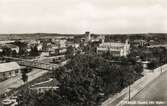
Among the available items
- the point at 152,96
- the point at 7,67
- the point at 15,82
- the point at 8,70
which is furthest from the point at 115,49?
the point at 152,96

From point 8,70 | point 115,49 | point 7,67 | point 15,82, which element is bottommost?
point 15,82

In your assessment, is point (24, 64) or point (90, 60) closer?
point (90, 60)

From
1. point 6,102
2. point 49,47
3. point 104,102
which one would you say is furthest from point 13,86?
point 49,47

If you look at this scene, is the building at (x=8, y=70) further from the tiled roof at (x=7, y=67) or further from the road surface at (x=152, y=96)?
the road surface at (x=152, y=96)

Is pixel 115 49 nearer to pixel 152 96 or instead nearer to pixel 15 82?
pixel 15 82

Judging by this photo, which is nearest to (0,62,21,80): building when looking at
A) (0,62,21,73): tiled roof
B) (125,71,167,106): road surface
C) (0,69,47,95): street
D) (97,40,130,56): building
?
(0,62,21,73): tiled roof

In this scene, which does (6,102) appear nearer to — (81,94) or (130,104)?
(81,94)

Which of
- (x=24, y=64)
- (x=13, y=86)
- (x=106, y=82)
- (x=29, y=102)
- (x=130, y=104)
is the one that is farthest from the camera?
(x=24, y=64)

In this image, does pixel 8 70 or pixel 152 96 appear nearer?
pixel 152 96
